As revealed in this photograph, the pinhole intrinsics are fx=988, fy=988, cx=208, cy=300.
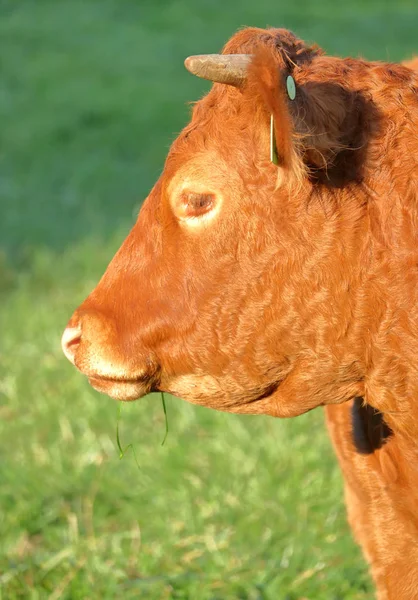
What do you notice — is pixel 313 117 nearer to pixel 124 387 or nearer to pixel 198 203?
pixel 198 203

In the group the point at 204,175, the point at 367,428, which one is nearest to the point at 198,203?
the point at 204,175

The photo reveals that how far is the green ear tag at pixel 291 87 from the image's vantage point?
205 cm

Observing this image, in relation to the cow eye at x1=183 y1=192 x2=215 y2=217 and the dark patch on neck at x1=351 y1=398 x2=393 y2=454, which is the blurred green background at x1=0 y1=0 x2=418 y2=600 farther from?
the cow eye at x1=183 y1=192 x2=215 y2=217

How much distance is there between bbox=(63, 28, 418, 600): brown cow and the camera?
2229 mm

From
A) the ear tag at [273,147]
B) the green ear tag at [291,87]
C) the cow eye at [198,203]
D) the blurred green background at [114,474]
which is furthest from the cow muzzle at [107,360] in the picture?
the blurred green background at [114,474]

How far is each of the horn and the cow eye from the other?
264 mm

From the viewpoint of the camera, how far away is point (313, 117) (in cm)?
212

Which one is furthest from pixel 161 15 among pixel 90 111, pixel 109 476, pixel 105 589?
pixel 105 589

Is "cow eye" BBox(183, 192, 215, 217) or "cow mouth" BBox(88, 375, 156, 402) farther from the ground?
"cow eye" BBox(183, 192, 215, 217)

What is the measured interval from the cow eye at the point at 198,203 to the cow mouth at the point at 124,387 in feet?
1.44

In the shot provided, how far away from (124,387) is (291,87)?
839mm

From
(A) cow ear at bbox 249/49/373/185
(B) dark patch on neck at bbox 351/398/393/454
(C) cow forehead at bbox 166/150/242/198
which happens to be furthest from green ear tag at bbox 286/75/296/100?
(B) dark patch on neck at bbox 351/398/393/454

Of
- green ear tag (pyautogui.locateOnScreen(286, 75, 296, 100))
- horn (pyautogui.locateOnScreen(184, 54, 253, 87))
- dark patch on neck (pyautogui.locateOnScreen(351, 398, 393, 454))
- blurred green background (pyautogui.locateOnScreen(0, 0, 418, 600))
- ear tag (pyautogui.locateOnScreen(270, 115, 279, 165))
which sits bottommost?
blurred green background (pyautogui.locateOnScreen(0, 0, 418, 600))

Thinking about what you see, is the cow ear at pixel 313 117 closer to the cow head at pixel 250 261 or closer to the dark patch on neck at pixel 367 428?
Result: the cow head at pixel 250 261
